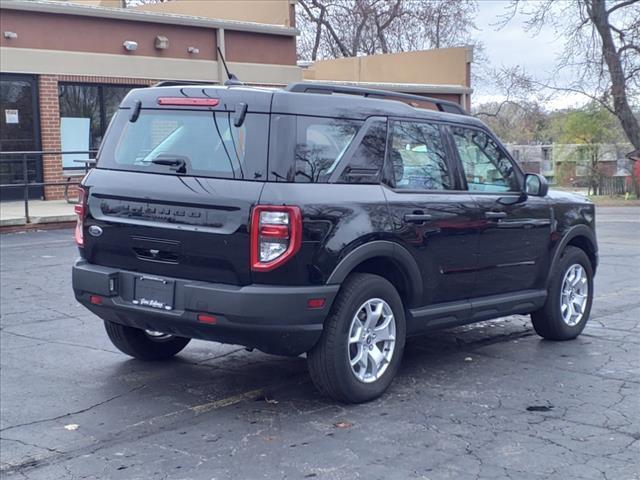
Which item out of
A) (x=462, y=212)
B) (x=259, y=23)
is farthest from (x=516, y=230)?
(x=259, y=23)

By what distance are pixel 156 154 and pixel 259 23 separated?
19936 mm

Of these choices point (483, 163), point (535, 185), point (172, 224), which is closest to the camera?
point (172, 224)

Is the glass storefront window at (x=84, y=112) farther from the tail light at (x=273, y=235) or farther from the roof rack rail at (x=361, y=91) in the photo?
the tail light at (x=273, y=235)

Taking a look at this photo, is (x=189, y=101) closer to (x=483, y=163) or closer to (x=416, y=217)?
(x=416, y=217)

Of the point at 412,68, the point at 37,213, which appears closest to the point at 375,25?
the point at 412,68

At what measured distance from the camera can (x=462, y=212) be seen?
6535mm

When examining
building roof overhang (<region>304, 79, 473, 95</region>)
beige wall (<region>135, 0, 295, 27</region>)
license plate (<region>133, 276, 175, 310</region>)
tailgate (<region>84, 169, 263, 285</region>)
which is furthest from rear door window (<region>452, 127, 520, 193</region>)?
building roof overhang (<region>304, 79, 473, 95</region>)

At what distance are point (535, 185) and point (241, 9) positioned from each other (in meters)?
20.2

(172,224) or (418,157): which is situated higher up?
(418,157)

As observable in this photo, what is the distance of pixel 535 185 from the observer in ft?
24.1

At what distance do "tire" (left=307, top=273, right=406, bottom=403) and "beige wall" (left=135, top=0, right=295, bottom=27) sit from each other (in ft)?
67.5

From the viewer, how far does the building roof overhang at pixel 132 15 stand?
1852cm

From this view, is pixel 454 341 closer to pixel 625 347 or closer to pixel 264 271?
pixel 625 347

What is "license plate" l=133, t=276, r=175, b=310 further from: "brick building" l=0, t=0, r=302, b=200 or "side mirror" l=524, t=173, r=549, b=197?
"brick building" l=0, t=0, r=302, b=200
